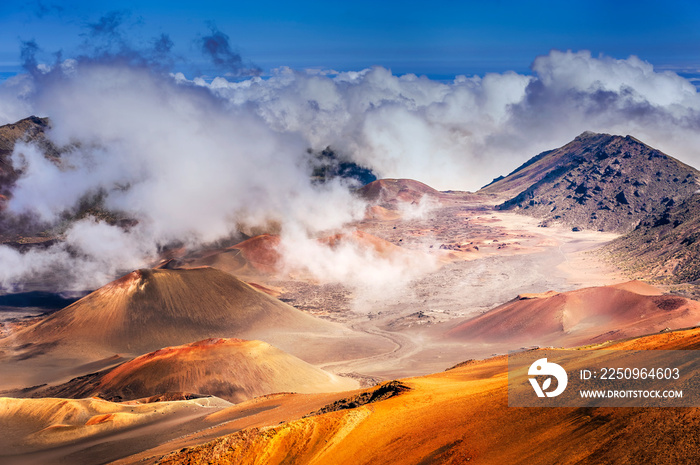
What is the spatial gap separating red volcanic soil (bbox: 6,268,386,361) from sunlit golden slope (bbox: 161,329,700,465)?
155ft

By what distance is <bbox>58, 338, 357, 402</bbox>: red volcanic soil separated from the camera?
170ft

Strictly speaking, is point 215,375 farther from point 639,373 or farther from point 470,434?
point 639,373

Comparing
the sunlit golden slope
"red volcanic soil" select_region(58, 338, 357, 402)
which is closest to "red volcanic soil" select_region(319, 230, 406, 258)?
"red volcanic soil" select_region(58, 338, 357, 402)

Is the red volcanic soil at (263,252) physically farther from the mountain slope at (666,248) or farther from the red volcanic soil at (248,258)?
the mountain slope at (666,248)

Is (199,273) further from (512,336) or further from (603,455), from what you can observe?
(603,455)

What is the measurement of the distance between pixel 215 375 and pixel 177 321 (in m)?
26.9

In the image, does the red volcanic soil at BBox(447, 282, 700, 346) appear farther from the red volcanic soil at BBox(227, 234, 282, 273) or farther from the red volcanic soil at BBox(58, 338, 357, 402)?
Answer: the red volcanic soil at BBox(227, 234, 282, 273)

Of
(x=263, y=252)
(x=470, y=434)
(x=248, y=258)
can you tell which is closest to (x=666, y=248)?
(x=263, y=252)

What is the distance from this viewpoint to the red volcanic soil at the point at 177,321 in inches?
2857

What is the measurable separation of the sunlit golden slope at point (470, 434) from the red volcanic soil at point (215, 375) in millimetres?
29047

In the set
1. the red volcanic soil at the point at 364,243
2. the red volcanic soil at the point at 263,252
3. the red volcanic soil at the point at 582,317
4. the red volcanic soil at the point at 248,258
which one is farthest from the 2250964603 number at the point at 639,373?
the red volcanic soil at the point at 364,243

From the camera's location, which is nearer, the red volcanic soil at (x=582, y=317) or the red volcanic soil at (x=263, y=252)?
the red volcanic soil at (x=582, y=317)

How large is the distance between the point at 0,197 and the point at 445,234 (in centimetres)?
13927

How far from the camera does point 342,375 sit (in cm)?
5984
